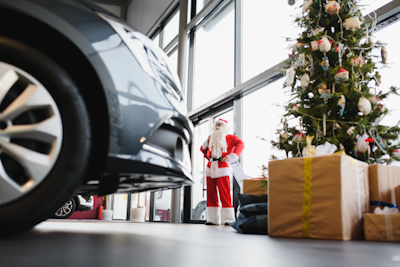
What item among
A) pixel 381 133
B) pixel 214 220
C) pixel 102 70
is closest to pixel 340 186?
pixel 381 133

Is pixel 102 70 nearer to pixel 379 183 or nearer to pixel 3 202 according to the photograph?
pixel 3 202

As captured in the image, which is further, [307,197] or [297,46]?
[297,46]

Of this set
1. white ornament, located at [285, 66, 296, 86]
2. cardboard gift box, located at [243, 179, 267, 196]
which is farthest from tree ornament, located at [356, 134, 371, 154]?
cardboard gift box, located at [243, 179, 267, 196]

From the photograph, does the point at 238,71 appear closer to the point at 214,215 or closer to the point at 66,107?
the point at 214,215

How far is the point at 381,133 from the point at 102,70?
200cm

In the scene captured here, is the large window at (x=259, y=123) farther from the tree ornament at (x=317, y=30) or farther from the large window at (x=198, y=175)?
the tree ornament at (x=317, y=30)

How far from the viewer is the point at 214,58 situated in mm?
5930

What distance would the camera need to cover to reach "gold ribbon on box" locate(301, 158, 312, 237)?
166cm

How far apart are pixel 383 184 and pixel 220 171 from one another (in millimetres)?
2310

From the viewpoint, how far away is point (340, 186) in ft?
5.30

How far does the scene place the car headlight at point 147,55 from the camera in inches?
42.5

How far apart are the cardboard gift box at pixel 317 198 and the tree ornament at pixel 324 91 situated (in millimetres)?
594

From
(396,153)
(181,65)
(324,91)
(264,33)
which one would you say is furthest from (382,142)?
(181,65)

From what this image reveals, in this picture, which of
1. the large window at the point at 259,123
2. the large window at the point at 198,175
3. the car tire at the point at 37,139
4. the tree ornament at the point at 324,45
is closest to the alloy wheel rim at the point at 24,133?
the car tire at the point at 37,139
